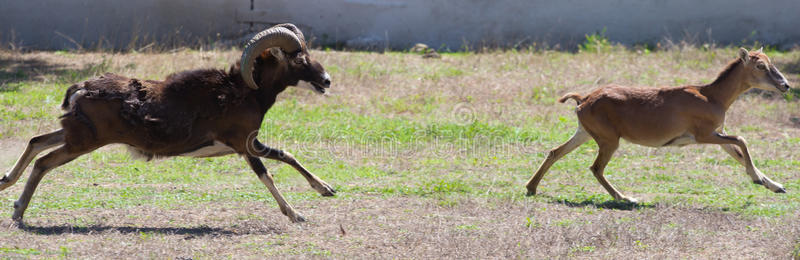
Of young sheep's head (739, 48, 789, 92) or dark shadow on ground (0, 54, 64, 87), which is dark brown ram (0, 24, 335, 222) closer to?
young sheep's head (739, 48, 789, 92)

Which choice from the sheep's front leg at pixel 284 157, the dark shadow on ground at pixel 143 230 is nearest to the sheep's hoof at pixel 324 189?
the sheep's front leg at pixel 284 157

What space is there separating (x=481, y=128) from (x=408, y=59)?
5.76m

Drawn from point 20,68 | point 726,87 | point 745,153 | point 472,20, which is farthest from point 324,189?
point 472,20

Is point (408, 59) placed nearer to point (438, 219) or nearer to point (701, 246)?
point (438, 219)

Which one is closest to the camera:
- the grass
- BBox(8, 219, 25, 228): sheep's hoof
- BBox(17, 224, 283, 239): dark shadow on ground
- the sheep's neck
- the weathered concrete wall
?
the grass

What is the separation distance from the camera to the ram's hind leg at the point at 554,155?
8.93 metres

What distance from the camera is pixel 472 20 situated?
1952 centimetres

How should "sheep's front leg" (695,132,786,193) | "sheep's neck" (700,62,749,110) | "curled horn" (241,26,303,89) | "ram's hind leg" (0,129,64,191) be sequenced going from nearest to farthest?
"ram's hind leg" (0,129,64,191) → "curled horn" (241,26,303,89) → "sheep's front leg" (695,132,786,193) → "sheep's neck" (700,62,749,110)

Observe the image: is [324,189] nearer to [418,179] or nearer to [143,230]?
[143,230]

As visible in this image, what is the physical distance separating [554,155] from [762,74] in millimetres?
2400

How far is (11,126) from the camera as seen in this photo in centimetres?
1185

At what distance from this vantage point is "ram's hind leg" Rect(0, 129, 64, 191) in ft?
24.5

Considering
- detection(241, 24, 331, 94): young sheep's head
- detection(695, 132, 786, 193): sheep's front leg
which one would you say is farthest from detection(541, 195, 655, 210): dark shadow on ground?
detection(241, 24, 331, 94): young sheep's head

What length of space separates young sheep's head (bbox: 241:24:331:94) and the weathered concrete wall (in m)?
10.9
